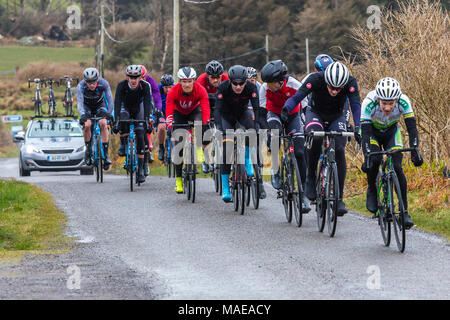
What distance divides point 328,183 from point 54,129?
14725 millimetres

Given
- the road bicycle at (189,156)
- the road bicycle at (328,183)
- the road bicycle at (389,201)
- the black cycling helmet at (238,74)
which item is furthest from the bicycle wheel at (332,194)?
the road bicycle at (189,156)

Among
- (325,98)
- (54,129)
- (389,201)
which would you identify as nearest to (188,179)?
(325,98)

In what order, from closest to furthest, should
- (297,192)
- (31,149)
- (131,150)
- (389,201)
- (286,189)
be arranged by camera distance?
(389,201) < (297,192) < (286,189) < (131,150) < (31,149)

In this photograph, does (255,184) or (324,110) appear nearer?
(324,110)

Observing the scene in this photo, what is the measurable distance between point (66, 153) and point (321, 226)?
42.4ft

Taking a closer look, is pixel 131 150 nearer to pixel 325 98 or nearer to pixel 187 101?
pixel 187 101

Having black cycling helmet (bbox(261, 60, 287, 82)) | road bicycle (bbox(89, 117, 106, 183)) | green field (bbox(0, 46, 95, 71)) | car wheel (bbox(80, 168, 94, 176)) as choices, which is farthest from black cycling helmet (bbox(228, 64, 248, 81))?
green field (bbox(0, 46, 95, 71))

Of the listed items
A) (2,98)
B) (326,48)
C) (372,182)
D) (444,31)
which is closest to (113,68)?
(2,98)

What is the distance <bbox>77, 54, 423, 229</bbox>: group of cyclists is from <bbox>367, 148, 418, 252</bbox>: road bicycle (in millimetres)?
103

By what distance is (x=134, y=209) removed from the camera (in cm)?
1444

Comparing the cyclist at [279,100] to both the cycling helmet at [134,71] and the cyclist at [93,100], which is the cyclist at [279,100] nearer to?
the cycling helmet at [134,71]

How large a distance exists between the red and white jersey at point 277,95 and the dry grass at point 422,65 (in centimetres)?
351

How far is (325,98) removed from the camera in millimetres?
11344
